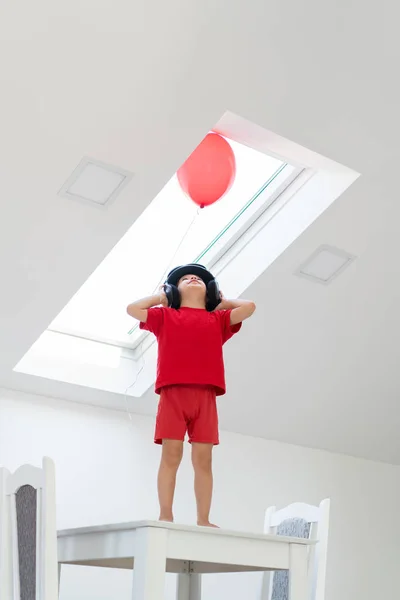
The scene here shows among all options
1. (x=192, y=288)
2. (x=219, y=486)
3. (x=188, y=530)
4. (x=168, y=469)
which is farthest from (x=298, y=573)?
(x=219, y=486)

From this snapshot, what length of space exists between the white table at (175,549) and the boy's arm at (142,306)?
0.63 metres

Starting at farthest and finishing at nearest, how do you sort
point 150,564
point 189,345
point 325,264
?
point 325,264 < point 189,345 < point 150,564

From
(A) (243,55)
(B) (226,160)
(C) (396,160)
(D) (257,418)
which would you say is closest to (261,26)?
(A) (243,55)

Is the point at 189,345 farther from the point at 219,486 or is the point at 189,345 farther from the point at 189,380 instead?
the point at 219,486

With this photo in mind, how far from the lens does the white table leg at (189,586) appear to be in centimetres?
231

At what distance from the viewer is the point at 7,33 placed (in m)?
2.15

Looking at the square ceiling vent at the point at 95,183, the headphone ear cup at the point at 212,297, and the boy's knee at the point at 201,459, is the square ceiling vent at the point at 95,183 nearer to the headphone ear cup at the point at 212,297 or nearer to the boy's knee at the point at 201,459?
the headphone ear cup at the point at 212,297

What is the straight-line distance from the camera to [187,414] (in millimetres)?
2121

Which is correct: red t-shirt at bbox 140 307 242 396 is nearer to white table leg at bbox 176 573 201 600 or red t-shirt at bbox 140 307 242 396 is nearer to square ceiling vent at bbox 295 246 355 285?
white table leg at bbox 176 573 201 600

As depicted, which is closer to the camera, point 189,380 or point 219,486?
point 189,380

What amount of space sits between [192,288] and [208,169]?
0.58 metres

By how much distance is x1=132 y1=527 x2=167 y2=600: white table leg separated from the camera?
5.28ft

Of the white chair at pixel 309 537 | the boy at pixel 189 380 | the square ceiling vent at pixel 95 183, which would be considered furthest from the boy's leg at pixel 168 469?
the square ceiling vent at pixel 95 183

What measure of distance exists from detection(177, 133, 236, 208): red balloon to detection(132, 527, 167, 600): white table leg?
1.42 metres
